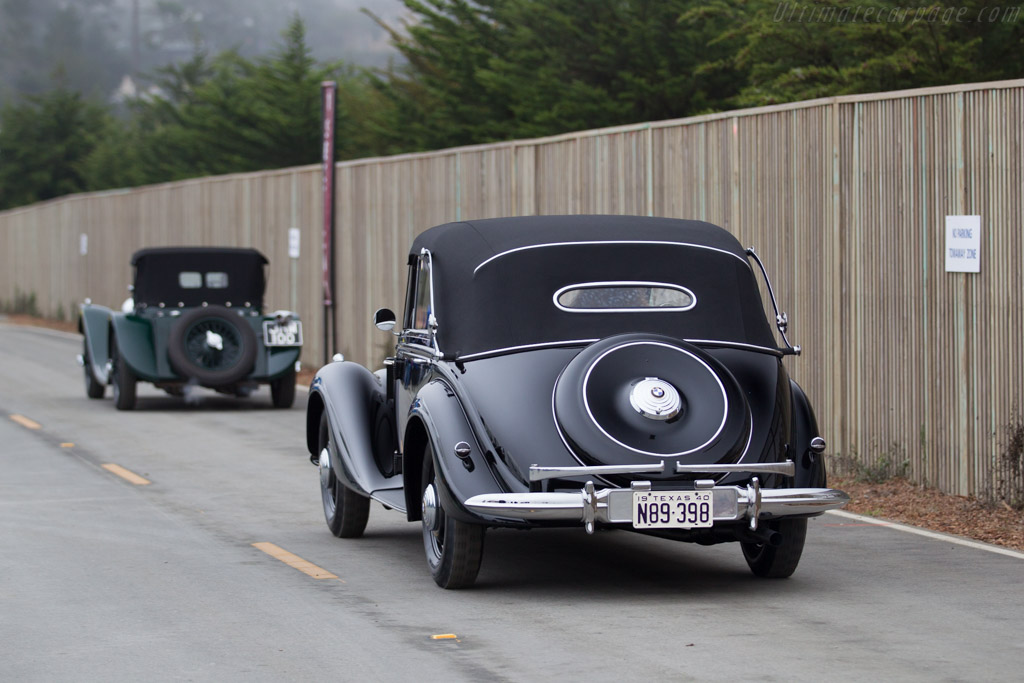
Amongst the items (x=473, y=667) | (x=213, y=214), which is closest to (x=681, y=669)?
(x=473, y=667)

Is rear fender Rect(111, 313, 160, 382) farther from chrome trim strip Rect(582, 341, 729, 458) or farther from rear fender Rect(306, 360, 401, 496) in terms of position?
chrome trim strip Rect(582, 341, 729, 458)

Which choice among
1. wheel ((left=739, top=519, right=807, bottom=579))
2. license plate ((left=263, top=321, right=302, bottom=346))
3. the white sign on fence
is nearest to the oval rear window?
wheel ((left=739, top=519, right=807, bottom=579))

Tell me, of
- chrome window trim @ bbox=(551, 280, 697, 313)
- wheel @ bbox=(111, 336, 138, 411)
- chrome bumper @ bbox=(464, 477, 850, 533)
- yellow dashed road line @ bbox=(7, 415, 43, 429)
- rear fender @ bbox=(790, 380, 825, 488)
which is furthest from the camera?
wheel @ bbox=(111, 336, 138, 411)

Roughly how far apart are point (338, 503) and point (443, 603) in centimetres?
225

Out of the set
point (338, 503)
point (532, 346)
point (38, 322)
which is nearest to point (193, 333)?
point (338, 503)

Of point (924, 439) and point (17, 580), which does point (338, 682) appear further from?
point (924, 439)

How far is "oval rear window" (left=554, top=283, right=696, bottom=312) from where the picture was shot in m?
8.47

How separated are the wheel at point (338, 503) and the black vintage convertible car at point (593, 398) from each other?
309 mm

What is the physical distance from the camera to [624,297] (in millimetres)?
8531

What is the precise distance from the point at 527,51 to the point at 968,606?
1020 inches

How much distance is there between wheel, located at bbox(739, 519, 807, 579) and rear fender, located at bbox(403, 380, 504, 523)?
60.7 inches

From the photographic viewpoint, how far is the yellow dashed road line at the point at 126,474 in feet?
41.4

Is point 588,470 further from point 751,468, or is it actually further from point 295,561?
point 295,561

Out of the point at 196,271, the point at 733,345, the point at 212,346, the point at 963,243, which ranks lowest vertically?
the point at 212,346
